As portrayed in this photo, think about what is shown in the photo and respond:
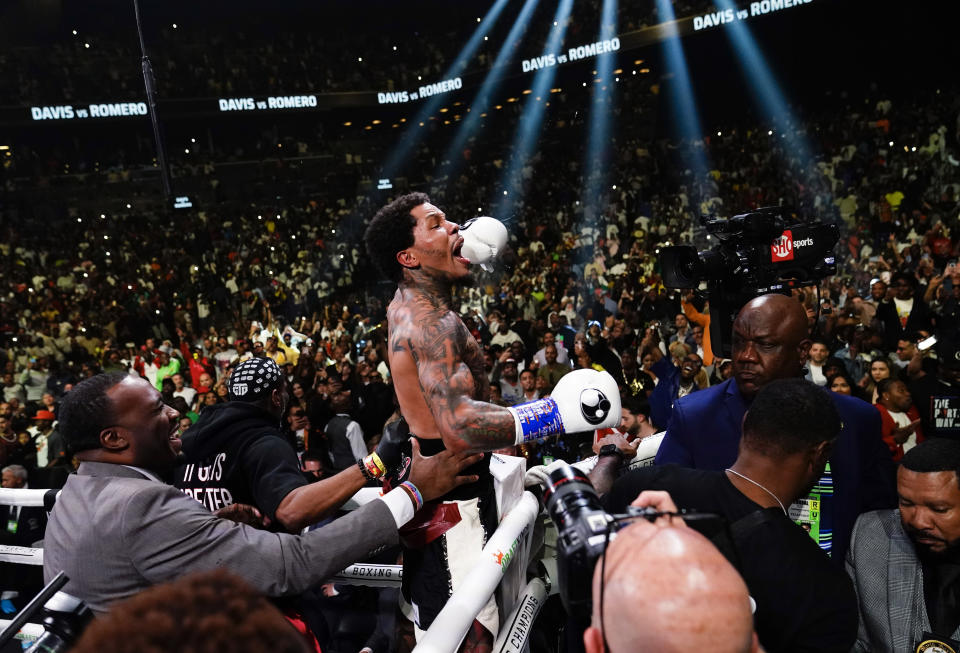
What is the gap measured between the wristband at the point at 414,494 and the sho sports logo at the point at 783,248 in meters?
1.44

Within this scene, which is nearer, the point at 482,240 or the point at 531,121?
the point at 482,240

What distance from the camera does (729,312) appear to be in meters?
2.36

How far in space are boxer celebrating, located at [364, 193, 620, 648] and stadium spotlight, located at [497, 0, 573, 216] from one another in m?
14.5

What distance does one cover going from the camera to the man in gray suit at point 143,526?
1.36 meters

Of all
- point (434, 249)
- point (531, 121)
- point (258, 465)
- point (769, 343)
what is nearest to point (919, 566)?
point (769, 343)

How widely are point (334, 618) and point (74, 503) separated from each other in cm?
154

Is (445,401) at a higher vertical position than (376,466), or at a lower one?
higher

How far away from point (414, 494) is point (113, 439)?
688 millimetres

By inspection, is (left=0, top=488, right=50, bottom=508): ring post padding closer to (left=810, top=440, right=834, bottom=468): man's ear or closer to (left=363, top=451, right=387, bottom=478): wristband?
(left=363, top=451, right=387, bottom=478): wristband

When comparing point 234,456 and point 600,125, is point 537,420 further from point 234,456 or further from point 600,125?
point 600,125

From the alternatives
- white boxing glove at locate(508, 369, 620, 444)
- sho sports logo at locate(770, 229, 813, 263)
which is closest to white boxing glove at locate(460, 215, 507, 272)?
white boxing glove at locate(508, 369, 620, 444)

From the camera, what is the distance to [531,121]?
61.1ft

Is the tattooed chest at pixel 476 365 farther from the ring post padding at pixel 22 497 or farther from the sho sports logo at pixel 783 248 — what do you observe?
the ring post padding at pixel 22 497

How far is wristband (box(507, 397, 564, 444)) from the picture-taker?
1.77 meters
